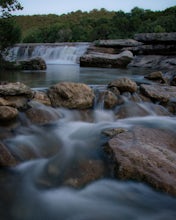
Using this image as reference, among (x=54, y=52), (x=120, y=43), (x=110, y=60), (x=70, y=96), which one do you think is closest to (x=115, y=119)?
(x=70, y=96)

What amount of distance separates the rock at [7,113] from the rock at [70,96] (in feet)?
3.91

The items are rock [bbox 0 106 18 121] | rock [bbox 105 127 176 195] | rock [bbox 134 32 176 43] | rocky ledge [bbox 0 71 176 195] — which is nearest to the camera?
rock [bbox 105 127 176 195]

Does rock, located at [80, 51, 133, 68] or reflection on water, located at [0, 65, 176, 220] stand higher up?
rock, located at [80, 51, 133, 68]

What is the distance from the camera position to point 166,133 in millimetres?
5402

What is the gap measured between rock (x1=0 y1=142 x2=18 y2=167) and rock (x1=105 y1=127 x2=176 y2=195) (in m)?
1.41

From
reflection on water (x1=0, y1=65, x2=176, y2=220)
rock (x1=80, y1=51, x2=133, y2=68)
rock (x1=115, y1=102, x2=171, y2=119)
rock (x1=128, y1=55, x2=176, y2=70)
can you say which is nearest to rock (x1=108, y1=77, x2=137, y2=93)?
rock (x1=115, y1=102, x2=171, y2=119)

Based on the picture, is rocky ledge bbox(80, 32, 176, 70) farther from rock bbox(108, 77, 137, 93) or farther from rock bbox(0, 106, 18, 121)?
rock bbox(0, 106, 18, 121)

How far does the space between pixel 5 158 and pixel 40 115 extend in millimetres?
1620

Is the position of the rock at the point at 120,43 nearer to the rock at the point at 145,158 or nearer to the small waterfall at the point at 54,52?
the small waterfall at the point at 54,52

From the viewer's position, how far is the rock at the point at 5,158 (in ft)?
13.6

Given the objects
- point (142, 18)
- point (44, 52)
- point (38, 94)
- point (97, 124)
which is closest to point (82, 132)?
point (97, 124)

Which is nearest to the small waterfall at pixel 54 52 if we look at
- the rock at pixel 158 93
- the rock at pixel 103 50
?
the rock at pixel 103 50

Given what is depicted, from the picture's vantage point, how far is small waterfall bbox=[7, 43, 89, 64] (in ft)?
70.9

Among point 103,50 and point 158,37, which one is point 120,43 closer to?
point 103,50
